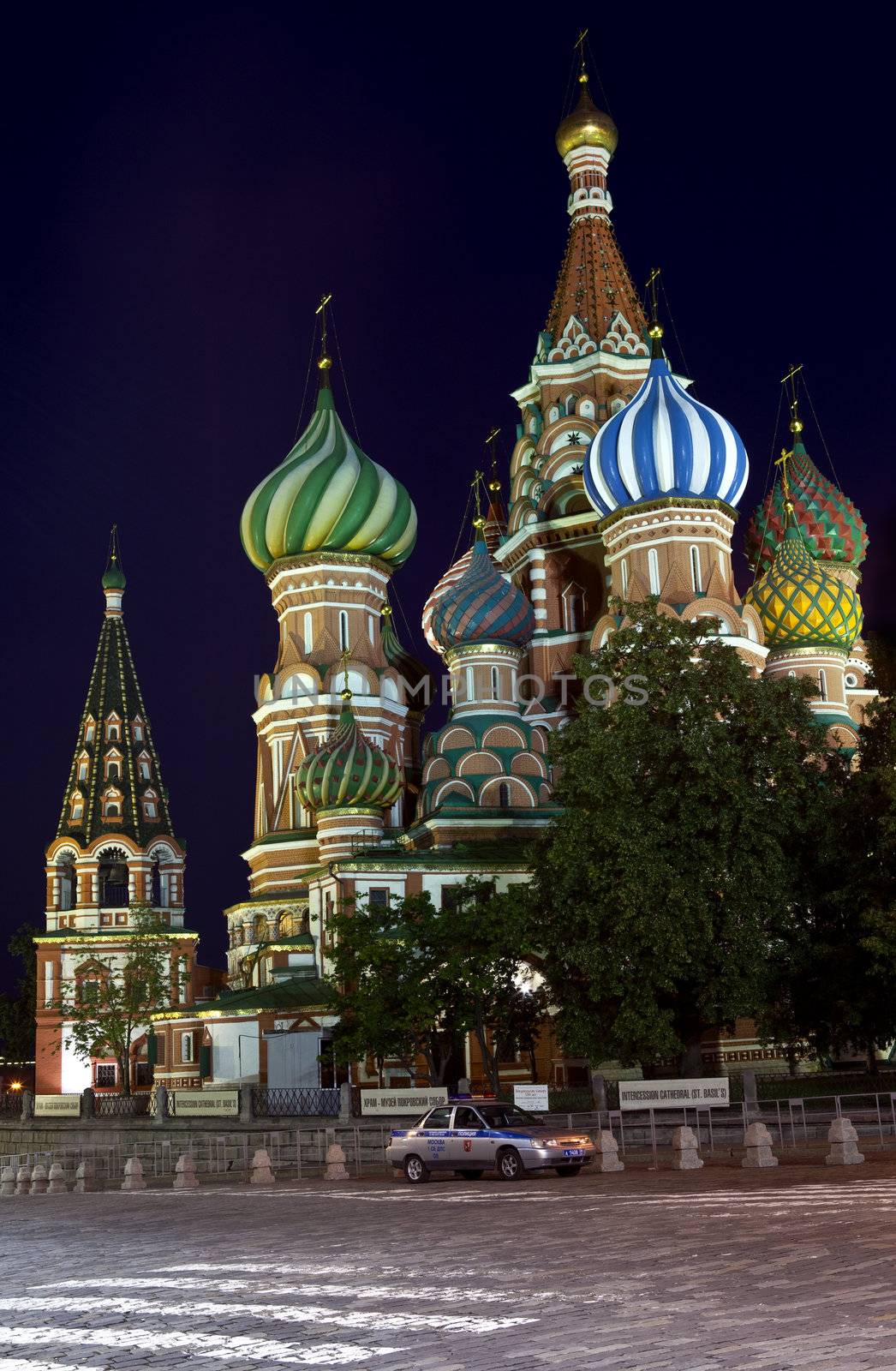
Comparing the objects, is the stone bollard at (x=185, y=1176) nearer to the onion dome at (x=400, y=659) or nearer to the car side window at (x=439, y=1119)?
the car side window at (x=439, y=1119)

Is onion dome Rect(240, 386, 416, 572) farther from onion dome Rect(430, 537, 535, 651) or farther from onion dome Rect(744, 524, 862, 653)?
onion dome Rect(744, 524, 862, 653)

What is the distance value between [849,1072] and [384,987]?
969 centimetres

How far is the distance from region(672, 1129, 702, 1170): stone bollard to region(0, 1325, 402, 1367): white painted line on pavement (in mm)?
11796

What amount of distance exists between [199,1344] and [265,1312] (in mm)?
934

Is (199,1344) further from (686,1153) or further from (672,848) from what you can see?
(672,848)

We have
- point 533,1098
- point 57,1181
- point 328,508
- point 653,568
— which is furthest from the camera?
point 328,508

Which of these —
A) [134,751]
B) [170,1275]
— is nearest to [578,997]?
[170,1275]

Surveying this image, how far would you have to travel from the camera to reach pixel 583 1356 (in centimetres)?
755

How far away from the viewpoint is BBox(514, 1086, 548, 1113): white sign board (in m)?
25.5

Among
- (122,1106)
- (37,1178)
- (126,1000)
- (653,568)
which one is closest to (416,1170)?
(37,1178)

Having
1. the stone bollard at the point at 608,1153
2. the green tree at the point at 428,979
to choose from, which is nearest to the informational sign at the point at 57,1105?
the green tree at the point at 428,979

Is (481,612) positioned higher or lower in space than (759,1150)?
higher

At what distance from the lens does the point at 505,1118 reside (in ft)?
66.7

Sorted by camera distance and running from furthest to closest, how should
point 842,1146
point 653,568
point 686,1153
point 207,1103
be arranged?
1. point 653,568
2. point 207,1103
3. point 686,1153
4. point 842,1146
